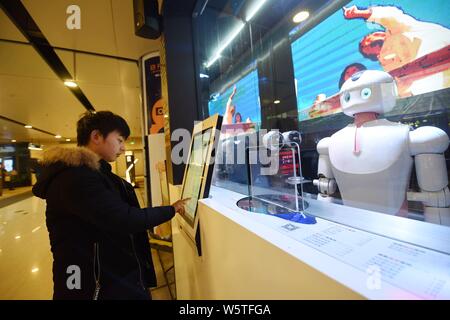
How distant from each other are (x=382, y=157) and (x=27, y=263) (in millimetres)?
3650

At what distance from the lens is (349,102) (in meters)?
1.07

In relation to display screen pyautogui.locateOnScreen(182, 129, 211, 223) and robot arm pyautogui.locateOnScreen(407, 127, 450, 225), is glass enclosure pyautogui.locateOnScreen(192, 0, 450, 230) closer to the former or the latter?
robot arm pyautogui.locateOnScreen(407, 127, 450, 225)

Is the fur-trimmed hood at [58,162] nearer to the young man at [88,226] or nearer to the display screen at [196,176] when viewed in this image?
the young man at [88,226]

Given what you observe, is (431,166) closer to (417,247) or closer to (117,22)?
(417,247)

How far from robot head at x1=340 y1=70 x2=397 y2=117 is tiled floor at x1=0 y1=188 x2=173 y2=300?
2052 mm

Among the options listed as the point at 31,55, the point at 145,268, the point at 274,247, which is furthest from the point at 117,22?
the point at 274,247

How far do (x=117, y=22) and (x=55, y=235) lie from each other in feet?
7.11

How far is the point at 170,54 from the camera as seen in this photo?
1.69 metres

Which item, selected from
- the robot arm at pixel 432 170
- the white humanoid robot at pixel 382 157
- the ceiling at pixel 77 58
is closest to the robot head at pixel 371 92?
the white humanoid robot at pixel 382 157

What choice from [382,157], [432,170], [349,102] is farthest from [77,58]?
[432,170]

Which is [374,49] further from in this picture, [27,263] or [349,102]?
[27,263]

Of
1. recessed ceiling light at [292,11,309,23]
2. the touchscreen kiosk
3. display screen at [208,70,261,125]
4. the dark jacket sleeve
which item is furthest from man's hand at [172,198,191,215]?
recessed ceiling light at [292,11,309,23]

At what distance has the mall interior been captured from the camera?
0.47m

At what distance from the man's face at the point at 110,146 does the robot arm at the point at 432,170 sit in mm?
1308
